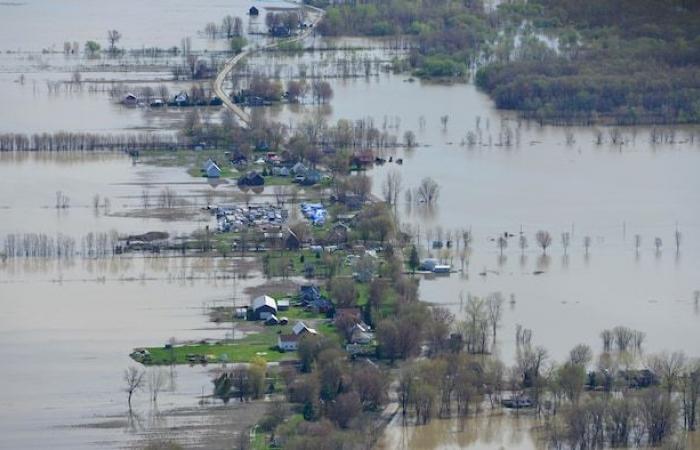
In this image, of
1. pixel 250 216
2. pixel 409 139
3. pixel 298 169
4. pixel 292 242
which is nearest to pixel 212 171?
pixel 298 169

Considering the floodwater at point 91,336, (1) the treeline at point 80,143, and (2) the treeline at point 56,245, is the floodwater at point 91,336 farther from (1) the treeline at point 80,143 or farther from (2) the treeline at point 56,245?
(1) the treeline at point 80,143

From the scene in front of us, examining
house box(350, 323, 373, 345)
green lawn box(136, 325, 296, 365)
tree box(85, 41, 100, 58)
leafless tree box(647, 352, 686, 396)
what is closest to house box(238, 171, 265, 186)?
green lawn box(136, 325, 296, 365)

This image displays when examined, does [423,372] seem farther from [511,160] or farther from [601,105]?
[601,105]

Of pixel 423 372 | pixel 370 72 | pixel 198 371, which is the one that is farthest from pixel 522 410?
pixel 370 72

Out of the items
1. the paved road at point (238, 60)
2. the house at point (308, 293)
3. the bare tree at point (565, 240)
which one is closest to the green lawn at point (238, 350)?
the house at point (308, 293)

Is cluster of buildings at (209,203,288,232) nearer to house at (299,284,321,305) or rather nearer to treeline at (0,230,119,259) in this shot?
treeline at (0,230,119,259)
